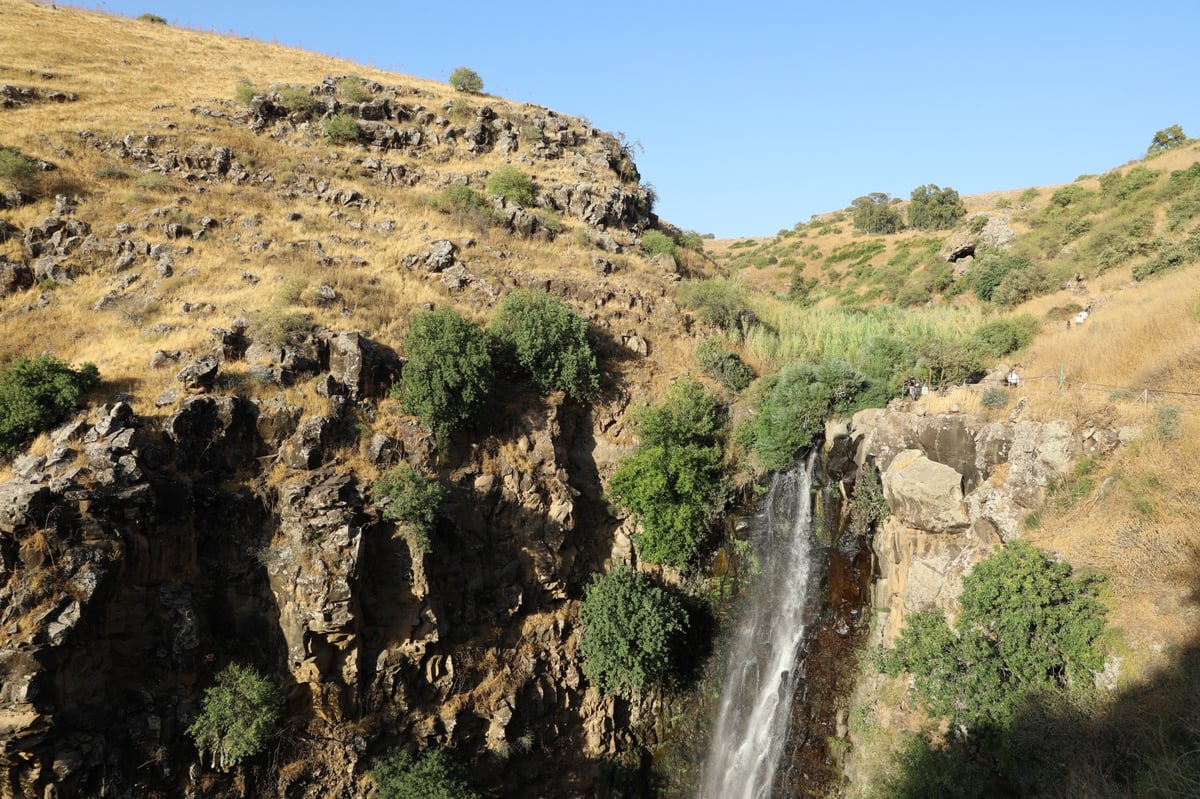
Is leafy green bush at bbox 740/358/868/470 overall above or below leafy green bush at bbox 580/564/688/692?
above

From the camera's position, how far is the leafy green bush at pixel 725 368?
22953mm

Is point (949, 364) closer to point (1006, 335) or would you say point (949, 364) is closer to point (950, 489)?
point (1006, 335)

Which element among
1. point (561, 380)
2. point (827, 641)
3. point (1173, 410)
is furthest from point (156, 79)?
point (1173, 410)

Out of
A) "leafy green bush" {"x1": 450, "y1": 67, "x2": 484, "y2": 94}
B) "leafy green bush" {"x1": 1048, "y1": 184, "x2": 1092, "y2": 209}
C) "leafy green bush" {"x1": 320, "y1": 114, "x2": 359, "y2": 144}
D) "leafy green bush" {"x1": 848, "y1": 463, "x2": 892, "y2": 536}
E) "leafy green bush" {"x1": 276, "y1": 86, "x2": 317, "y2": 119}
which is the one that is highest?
"leafy green bush" {"x1": 450, "y1": 67, "x2": 484, "y2": 94}

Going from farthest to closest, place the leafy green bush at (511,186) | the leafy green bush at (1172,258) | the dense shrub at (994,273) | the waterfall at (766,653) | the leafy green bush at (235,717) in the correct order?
1. the leafy green bush at (511,186)
2. the dense shrub at (994,273)
3. the leafy green bush at (1172,258)
4. the waterfall at (766,653)
5. the leafy green bush at (235,717)

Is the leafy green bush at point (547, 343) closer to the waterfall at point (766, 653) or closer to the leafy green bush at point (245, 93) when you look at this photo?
the waterfall at point (766, 653)

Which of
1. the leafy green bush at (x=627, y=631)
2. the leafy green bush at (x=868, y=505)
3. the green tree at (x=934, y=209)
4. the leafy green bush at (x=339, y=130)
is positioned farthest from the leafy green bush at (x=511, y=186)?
the green tree at (x=934, y=209)

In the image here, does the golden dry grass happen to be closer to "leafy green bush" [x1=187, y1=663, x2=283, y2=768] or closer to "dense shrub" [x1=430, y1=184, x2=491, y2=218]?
"dense shrub" [x1=430, y1=184, x2=491, y2=218]

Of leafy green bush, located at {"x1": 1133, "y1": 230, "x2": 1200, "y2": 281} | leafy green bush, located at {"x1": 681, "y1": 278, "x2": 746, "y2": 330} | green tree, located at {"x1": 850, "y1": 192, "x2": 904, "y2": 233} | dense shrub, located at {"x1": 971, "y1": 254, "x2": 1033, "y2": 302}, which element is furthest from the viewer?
green tree, located at {"x1": 850, "y1": 192, "x2": 904, "y2": 233}

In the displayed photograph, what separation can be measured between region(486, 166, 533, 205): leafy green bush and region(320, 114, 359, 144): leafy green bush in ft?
24.6

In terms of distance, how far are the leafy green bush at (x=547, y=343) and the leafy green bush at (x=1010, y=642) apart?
11813 millimetres

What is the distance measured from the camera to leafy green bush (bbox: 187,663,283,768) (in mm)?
12305

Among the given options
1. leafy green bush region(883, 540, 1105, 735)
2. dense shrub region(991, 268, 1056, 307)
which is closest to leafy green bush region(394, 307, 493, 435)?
leafy green bush region(883, 540, 1105, 735)

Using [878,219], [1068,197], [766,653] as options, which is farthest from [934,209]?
[766,653]
